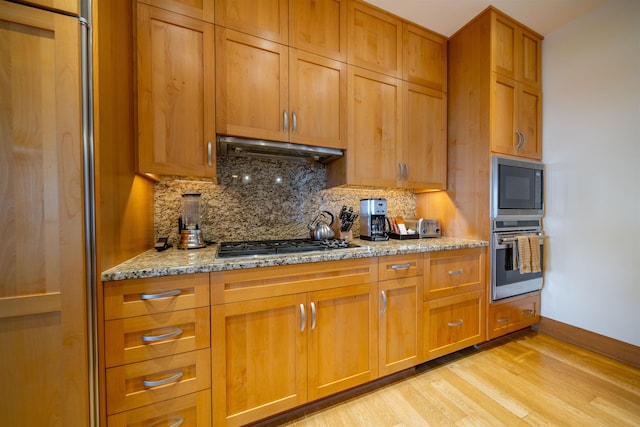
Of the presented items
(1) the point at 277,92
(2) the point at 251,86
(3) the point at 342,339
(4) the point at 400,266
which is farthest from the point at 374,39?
(3) the point at 342,339

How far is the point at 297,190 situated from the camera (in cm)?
192

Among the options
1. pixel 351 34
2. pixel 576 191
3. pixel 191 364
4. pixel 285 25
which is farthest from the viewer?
pixel 576 191

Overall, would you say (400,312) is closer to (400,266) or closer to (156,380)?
(400,266)

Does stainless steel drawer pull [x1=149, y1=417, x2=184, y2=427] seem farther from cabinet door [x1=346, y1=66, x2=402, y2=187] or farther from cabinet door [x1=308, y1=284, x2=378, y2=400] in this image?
cabinet door [x1=346, y1=66, x2=402, y2=187]

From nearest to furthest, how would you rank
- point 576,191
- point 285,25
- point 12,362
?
point 12,362
point 285,25
point 576,191

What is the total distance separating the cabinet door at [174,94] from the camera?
1.23m

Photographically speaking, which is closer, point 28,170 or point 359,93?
point 28,170

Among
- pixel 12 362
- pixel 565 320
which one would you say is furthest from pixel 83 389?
pixel 565 320

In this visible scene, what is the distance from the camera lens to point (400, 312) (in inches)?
60.0

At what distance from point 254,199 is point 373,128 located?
1083mm

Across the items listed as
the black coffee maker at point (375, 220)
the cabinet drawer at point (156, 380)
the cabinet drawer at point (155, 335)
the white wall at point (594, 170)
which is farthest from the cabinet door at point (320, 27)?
the white wall at point (594, 170)

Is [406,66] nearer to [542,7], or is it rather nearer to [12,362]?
[542,7]

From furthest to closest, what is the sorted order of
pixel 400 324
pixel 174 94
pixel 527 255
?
1. pixel 527 255
2. pixel 400 324
3. pixel 174 94

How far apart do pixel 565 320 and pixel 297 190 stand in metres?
2.63
